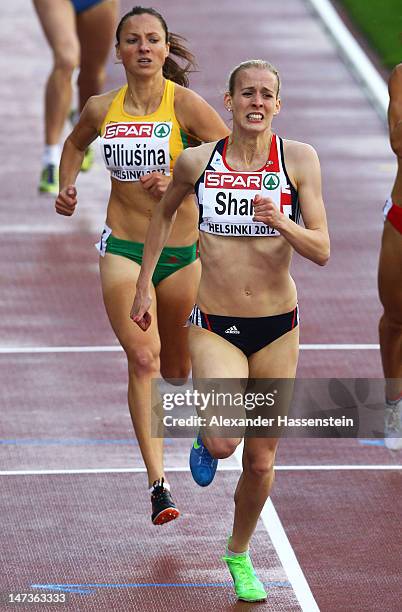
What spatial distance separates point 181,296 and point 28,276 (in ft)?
15.6

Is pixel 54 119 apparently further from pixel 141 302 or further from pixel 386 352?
pixel 141 302

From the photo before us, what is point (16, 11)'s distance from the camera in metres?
24.2

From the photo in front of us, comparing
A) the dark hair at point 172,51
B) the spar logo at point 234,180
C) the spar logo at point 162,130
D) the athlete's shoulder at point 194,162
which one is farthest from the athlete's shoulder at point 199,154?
the dark hair at point 172,51

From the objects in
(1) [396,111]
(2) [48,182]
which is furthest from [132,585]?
(2) [48,182]

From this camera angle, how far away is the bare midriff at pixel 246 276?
8.66 m

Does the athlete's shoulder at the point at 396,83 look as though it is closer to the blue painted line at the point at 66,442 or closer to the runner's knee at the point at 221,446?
the blue painted line at the point at 66,442

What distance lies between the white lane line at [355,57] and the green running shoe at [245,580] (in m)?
11.4

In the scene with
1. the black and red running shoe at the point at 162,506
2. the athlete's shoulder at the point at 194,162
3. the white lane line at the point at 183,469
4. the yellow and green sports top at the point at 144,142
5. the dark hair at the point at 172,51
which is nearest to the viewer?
the athlete's shoulder at the point at 194,162

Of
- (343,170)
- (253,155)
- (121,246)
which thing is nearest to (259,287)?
(253,155)

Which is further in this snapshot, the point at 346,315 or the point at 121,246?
the point at 346,315

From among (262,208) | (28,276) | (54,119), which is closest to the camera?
(262,208)

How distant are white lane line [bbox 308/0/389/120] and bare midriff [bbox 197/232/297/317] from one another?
11098mm

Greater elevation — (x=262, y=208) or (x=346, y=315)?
(x=262, y=208)

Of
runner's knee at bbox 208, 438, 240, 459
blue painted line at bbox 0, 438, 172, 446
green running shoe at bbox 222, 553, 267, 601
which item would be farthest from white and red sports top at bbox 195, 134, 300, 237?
blue painted line at bbox 0, 438, 172, 446
